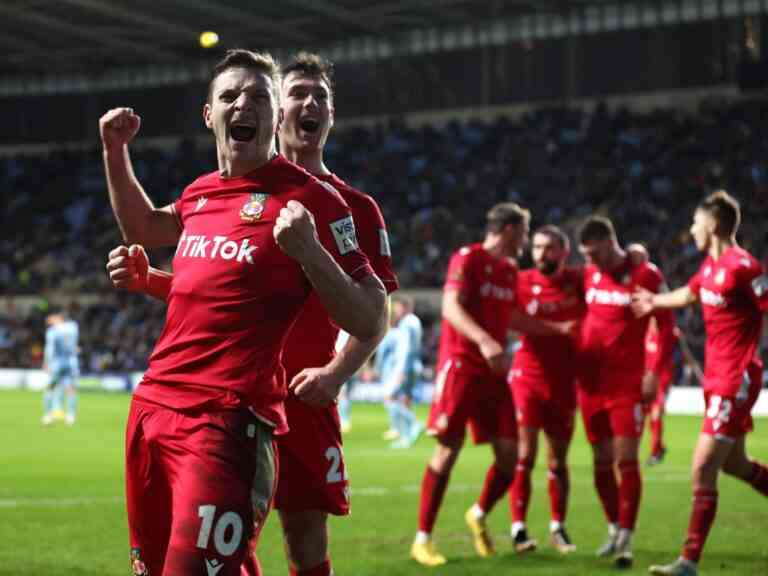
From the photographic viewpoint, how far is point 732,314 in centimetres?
836

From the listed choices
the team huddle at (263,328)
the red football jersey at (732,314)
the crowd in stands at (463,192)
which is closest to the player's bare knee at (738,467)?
the team huddle at (263,328)

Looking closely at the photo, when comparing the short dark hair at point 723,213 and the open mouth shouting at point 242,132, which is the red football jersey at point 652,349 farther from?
the open mouth shouting at point 242,132

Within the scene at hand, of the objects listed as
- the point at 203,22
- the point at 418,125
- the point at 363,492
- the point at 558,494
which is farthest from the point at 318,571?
the point at 418,125

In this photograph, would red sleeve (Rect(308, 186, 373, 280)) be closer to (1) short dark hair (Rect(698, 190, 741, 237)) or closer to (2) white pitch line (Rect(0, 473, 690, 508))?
(1) short dark hair (Rect(698, 190, 741, 237))

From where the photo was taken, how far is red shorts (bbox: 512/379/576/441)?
31.4 ft

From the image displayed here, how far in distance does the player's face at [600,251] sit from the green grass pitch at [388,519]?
6.97 feet

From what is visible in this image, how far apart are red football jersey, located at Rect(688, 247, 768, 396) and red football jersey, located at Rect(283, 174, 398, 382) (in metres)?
3.85

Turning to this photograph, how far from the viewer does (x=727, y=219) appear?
841 cm

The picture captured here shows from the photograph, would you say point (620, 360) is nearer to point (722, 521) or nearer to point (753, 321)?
point (753, 321)

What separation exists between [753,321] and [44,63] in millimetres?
43984

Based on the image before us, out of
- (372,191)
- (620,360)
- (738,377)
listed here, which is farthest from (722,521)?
(372,191)

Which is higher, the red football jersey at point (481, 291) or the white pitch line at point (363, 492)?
the red football jersey at point (481, 291)

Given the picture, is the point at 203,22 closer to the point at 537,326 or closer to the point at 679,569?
the point at 537,326

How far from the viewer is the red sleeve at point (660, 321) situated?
32.0ft
